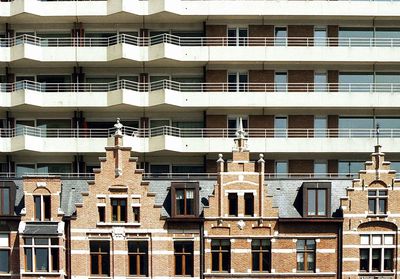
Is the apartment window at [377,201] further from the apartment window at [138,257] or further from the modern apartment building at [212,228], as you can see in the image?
the apartment window at [138,257]

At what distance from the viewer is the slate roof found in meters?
31.2

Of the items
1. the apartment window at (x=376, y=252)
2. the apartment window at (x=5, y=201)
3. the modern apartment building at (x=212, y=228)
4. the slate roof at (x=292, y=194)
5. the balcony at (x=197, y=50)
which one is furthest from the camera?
the balcony at (x=197, y=50)

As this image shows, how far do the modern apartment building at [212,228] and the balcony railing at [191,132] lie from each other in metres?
8.78

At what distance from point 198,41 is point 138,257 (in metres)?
18.1

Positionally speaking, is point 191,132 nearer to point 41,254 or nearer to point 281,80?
point 281,80

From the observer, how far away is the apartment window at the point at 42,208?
30.7 metres

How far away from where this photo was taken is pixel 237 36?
1588 inches

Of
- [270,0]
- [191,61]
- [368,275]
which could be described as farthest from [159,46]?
[368,275]

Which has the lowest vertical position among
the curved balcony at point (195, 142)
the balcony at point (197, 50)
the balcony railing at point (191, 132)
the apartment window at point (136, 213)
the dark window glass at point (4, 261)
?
the dark window glass at point (4, 261)

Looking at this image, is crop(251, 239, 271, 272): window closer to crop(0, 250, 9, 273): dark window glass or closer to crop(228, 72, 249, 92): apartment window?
crop(228, 72, 249, 92): apartment window

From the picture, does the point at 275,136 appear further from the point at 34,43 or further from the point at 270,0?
the point at 34,43

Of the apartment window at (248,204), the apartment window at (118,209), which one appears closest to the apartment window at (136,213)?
the apartment window at (118,209)

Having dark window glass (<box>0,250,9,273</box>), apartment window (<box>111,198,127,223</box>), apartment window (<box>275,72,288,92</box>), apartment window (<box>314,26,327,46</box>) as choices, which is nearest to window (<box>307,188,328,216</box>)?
apartment window (<box>111,198,127,223</box>)

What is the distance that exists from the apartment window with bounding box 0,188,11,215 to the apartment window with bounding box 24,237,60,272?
2.27 meters
